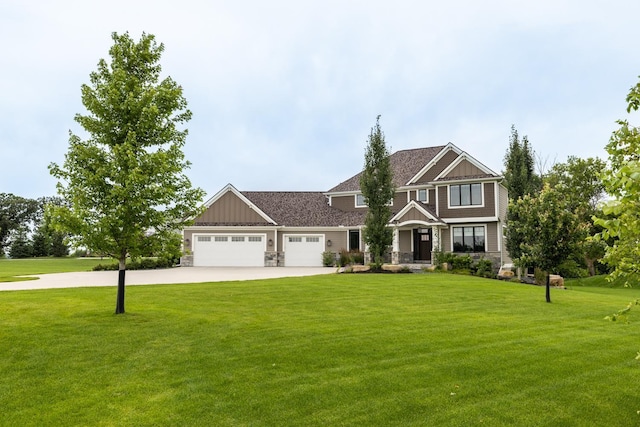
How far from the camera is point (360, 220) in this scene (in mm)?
31750

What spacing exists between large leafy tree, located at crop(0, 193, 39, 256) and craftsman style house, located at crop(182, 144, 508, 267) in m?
46.7

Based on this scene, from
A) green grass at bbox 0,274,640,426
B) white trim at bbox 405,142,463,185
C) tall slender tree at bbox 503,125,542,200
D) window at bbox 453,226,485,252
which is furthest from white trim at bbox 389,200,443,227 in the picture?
green grass at bbox 0,274,640,426

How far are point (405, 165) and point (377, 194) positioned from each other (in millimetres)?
7970

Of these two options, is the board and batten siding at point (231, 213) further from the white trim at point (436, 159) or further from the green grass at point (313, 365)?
the green grass at point (313, 365)

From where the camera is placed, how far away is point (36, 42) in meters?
16.8

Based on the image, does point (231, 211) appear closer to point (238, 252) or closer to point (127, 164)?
point (238, 252)

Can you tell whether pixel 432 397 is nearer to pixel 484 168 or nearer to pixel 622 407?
pixel 622 407

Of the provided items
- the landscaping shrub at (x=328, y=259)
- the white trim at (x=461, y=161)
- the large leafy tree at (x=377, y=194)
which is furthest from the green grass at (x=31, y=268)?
the white trim at (x=461, y=161)

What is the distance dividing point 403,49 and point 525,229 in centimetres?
1104

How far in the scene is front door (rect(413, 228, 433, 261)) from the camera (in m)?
28.9

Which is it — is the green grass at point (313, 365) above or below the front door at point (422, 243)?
below

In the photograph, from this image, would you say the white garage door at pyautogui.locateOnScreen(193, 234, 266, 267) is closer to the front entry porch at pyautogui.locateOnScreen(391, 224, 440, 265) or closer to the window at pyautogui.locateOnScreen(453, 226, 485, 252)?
the front entry porch at pyautogui.locateOnScreen(391, 224, 440, 265)

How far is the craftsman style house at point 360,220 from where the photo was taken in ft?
89.7

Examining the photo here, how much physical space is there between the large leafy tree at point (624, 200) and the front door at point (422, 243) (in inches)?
983
